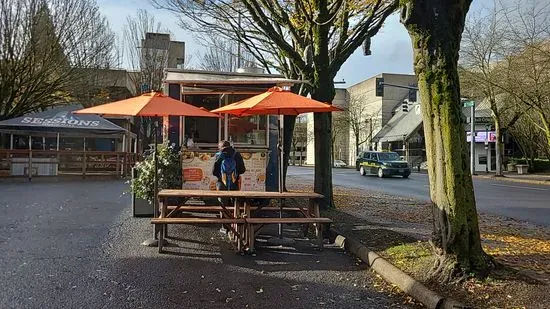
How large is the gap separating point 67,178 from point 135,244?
1794 centimetres

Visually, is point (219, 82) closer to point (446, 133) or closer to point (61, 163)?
point (446, 133)

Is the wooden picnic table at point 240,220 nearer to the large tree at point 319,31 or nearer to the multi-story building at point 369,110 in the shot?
the large tree at point 319,31

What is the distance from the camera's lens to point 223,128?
1216cm

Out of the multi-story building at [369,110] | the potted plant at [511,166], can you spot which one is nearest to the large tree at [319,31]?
the potted plant at [511,166]

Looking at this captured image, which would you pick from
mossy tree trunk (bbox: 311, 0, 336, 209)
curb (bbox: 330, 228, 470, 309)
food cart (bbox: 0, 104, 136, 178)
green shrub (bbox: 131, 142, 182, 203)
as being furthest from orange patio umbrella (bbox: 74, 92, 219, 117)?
food cart (bbox: 0, 104, 136, 178)

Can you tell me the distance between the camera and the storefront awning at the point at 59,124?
78.4ft

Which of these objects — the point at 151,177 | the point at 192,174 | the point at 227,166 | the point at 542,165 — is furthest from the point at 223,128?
the point at 542,165

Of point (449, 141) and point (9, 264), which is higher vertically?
point (449, 141)

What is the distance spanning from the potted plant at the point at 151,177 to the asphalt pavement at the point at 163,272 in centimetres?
72

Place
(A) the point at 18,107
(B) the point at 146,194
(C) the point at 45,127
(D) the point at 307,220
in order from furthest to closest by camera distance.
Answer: (A) the point at 18,107 < (C) the point at 45,127 < (B) the point at 146,194 < (D) the point at 307,220

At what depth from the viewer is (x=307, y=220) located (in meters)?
8.40

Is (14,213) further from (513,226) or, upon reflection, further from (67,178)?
(67,178)

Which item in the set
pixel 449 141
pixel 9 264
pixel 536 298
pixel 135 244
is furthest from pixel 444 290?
pixel 9 264

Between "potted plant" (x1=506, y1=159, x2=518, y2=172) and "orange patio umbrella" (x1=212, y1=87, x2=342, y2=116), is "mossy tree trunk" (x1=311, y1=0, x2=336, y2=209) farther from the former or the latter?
"potted plant" (x1=506, y1=159, x2=518, y2=172)
